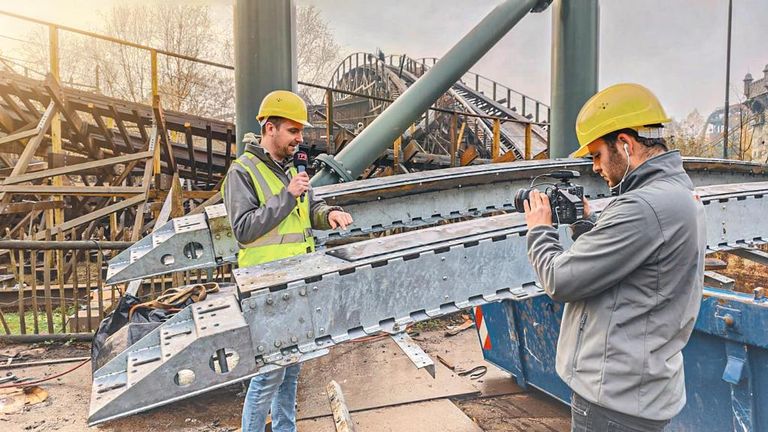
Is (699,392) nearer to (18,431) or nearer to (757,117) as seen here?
(18,431)

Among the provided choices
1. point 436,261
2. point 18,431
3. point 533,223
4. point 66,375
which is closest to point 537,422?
point 436,261

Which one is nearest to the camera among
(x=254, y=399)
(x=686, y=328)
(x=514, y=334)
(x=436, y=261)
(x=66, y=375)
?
(x=686, y=328)

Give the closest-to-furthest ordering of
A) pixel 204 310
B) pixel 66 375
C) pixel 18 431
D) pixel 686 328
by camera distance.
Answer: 1. pixel 686 328
2. pixel 204 310
3. pixel 18 431
4. pixel 66 375

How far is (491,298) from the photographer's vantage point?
2.29m

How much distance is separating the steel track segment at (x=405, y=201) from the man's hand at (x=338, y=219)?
1.83 ft

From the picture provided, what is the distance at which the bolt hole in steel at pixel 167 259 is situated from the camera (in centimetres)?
295

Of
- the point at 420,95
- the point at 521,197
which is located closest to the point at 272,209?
the point at 521,197

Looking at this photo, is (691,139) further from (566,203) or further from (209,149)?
(566,203)

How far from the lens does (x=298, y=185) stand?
8.64 ft

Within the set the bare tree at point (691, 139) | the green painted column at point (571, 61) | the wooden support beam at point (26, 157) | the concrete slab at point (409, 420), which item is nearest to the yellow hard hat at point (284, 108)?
the concrete slab at point (409, 420)

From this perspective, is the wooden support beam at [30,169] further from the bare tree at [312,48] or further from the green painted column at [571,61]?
the bare tree at [312,48]

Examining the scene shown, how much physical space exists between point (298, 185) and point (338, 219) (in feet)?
1.25

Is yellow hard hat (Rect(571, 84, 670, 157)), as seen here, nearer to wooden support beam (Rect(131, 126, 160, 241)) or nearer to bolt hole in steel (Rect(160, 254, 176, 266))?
bolt hole in steel (Rect(160, 254, 176, 266))

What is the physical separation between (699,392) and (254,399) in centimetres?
251
